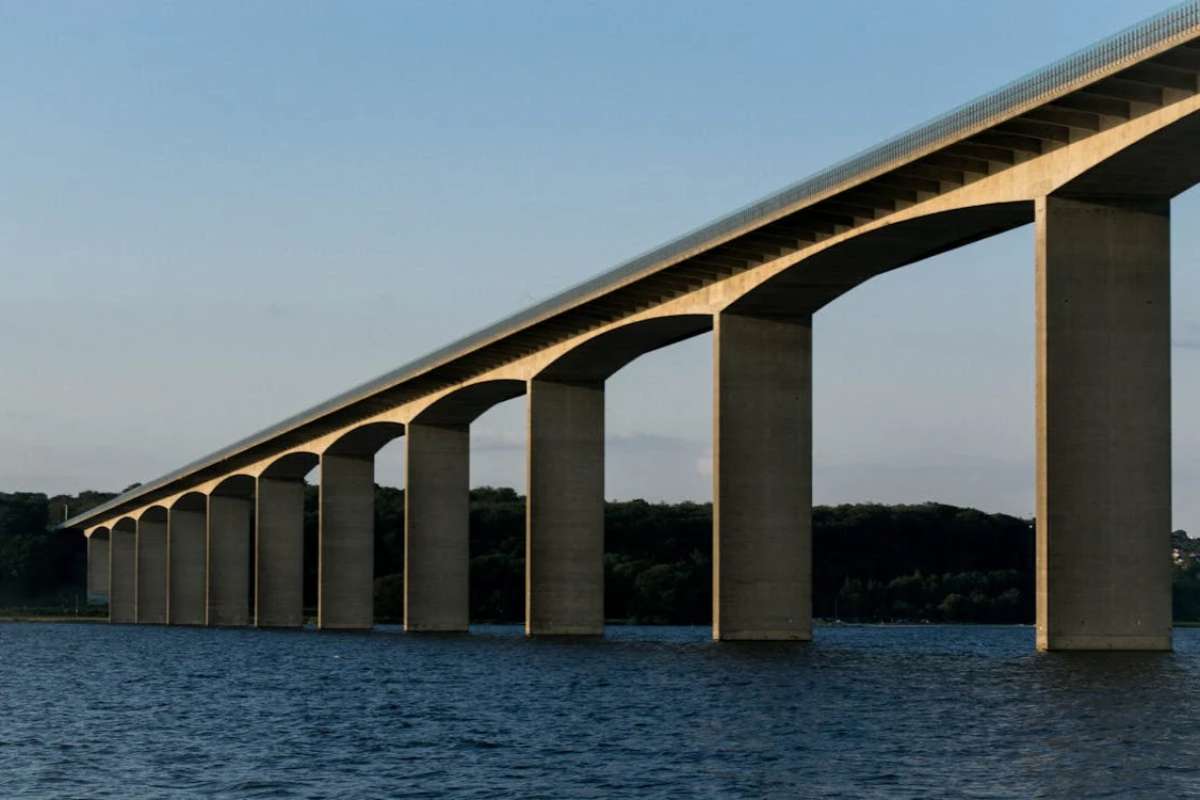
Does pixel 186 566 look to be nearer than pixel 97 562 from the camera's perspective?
Yes

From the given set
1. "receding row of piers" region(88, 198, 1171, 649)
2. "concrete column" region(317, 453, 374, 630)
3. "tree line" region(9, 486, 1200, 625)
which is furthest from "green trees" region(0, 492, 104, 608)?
"concrete column" region(317, 453, 374, 630)

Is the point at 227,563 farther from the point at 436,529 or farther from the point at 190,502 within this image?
the point at 436,529

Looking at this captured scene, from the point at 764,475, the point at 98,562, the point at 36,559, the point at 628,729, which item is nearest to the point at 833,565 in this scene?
the point at 98,562

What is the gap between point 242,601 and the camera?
123062 millimetres

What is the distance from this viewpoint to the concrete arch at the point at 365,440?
322 feet

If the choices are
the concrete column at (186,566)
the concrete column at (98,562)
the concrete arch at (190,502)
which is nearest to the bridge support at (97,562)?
the concrete column at (98,562)

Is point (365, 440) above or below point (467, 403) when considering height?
below

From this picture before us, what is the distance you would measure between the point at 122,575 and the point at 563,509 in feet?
274

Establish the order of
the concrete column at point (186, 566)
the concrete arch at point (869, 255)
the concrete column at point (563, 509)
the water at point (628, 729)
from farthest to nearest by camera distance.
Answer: the concrete column at point (186, 566) → the concrete column at point (563, 509) → the concrete arch at point (869, 255) → the water at point (628, 729)

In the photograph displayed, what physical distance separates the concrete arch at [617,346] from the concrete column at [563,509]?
3.41ft

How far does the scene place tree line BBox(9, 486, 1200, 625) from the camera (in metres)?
133

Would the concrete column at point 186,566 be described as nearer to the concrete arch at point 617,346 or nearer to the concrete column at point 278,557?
the concrete column at point 278,557

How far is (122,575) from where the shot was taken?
6014 inches

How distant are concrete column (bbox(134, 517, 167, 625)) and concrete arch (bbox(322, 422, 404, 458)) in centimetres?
3837
